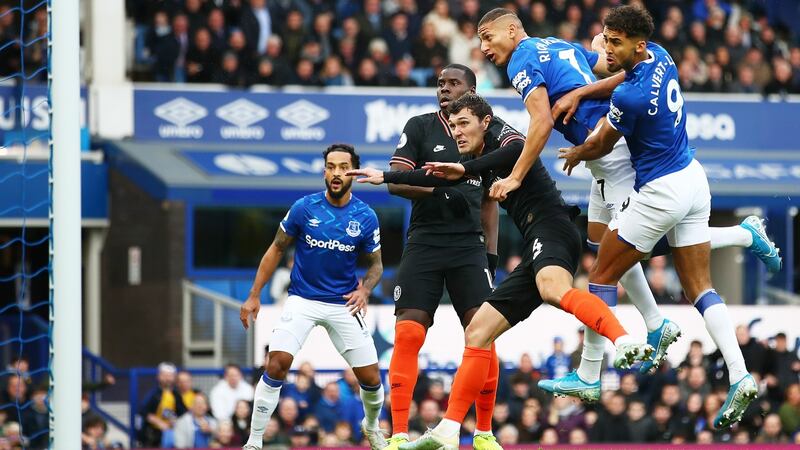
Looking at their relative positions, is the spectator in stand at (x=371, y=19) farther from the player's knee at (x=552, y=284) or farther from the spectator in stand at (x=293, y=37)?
the player's knee at (x=552, y=284)

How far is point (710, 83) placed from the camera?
19922 mm

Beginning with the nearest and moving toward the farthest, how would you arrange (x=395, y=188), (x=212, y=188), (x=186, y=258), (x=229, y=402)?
(x=395, y=188) → (x=229, y=402) → (x=212, y=188) → (x=186, y=258)

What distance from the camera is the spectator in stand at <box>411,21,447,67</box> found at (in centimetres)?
1914

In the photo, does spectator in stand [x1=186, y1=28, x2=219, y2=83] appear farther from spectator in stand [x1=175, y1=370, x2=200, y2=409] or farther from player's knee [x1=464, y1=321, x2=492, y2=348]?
player's knee [x1=464, y1=321, x2=492, y2=348]

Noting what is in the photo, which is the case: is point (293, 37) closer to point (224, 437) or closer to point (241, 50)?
point (241, 50)

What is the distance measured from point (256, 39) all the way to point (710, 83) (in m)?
6.24

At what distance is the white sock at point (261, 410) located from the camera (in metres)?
9.20

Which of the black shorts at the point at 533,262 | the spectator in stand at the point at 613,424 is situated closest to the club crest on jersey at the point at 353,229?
the black shorts at the point at 533,262

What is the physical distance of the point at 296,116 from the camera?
18.8 meters

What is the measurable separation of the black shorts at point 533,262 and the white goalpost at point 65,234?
2.28m

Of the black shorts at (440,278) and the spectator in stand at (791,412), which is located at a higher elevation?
the black shorts at (440,278)

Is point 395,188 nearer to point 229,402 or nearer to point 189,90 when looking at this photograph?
point 229,402

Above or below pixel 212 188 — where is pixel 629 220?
above

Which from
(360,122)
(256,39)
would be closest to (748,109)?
(360,122)
